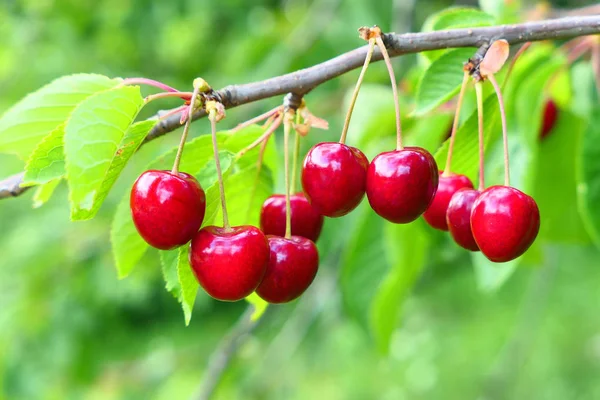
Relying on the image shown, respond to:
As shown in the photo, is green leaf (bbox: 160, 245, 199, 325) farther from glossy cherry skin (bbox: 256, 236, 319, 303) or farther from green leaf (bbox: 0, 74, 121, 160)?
green leaf (bbox: 0, 74, 121, 160)

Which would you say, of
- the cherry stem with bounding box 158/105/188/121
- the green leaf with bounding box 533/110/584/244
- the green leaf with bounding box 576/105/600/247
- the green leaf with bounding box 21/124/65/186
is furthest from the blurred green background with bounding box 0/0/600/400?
the green leaf with bounding box 21/124/65/186

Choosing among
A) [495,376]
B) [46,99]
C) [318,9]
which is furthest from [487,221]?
[495,376]

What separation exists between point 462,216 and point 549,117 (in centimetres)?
97

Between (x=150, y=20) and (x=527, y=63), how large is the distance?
4.56 m

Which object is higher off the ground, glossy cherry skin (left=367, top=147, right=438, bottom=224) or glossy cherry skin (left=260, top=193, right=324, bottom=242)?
glossy cherry skin (left=367, top=147, right=438, bottom=224)

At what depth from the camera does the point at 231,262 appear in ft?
3.65

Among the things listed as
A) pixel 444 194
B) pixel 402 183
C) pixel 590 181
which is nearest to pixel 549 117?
pixel 590 181

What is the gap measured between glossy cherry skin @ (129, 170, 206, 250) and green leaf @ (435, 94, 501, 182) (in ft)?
1.94

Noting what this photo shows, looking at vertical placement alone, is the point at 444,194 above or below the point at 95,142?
below

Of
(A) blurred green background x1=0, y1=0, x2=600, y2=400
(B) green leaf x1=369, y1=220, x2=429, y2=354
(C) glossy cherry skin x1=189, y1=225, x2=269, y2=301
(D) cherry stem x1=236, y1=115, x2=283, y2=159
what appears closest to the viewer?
(C) glossy cherry skin x1=189, y1=225, x2=269, y2=301

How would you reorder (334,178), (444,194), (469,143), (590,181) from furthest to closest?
(590,181) < (469,143) < (444,194) < (334,178)

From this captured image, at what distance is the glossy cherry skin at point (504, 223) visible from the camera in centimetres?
114

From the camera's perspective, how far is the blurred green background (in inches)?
148

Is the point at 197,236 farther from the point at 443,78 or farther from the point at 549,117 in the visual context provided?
the point at 549,117
